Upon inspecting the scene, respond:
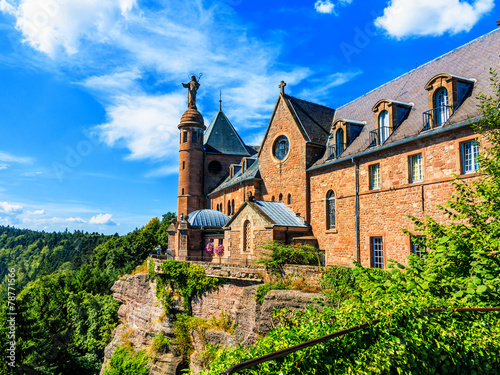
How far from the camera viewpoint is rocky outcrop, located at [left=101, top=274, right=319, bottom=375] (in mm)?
15695

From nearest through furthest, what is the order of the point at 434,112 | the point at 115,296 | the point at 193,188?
1. the point at 434,112
2. the point at 115,296
3. the point at 193,188

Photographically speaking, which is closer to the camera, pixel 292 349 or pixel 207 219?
pixel 292 349

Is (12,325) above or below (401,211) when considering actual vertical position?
below

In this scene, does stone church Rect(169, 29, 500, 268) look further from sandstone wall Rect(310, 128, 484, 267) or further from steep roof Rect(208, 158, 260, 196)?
steep roof Rect(208, 158, 260, 196)

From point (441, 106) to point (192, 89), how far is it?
3312 centimetres

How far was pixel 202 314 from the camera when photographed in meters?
21.5

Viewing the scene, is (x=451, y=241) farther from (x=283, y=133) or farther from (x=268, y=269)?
(x=283, y=133)

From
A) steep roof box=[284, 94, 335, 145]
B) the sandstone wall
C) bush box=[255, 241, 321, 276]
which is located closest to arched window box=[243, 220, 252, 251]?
bush box=[255, 241, 321, 276]

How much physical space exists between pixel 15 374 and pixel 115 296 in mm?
10274

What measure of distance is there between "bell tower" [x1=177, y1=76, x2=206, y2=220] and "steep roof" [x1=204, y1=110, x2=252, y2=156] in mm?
2415

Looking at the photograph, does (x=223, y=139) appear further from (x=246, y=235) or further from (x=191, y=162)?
(x=246, y=235)

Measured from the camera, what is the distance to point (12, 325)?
90.0ft

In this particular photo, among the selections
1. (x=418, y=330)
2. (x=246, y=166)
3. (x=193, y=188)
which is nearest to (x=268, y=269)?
(x=418, y=330)

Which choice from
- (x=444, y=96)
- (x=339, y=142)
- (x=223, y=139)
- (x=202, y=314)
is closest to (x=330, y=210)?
(x=339, y=142)
